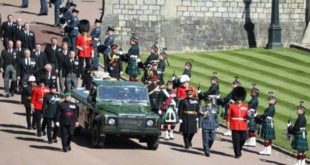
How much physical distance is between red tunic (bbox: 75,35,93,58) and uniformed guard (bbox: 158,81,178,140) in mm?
6244

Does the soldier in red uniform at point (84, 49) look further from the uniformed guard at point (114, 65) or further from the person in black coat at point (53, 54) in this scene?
the person in black coat at point (53, 54)

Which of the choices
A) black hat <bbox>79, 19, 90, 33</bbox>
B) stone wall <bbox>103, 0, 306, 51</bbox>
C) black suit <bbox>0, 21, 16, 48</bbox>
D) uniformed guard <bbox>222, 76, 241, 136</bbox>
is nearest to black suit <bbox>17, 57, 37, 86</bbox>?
black suit <bbox>0, 21, 16, 48</bbox>

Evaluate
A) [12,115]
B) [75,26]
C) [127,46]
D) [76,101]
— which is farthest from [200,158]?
[127,46]

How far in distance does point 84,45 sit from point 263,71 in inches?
413

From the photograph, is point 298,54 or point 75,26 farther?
point 298,54

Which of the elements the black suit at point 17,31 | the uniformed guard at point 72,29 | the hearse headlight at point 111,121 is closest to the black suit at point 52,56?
the black suit at point 17,31

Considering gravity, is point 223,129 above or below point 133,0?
below

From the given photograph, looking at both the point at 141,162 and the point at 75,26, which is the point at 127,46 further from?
the point at 141,162

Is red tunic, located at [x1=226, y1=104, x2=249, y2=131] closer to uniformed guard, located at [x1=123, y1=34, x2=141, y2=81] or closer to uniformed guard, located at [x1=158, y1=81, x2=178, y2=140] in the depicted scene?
uniformed guard, located at [x1=158, y1=81, x2=178, y2=140]

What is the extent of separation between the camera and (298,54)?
5209cm

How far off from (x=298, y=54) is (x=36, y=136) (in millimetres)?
21932

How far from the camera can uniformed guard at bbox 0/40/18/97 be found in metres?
38.3

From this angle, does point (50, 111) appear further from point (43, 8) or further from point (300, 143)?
point (43, 8)

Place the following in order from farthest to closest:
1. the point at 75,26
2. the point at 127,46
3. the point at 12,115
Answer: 1. the point at 127,46
2. the point at 75,26
3. the point at 12,115
